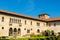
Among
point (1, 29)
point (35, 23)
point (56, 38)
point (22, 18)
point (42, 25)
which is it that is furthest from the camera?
point (42, 25)

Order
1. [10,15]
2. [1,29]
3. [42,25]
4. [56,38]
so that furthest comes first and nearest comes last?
[42,25], [10,15], [1,29], [56,38]

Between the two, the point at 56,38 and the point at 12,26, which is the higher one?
the point at 12,26

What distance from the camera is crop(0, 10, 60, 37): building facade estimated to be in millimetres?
28973

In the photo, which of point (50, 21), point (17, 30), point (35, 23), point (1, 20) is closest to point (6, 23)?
point (1, 20)

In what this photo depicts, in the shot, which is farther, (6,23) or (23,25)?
(23,25)

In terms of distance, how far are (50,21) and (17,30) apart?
15.1 m

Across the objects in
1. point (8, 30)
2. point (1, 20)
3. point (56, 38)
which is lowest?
point (56, 38)

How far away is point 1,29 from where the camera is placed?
28.0m

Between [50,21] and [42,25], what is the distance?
12.6ft

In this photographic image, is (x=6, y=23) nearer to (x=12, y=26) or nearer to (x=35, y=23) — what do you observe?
(x=12, y=26)

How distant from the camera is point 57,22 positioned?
41.9 metres

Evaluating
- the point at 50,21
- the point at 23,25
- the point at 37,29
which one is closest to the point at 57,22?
the point at 50,21

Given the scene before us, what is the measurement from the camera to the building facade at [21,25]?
1141 inches

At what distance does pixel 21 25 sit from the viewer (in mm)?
33312
